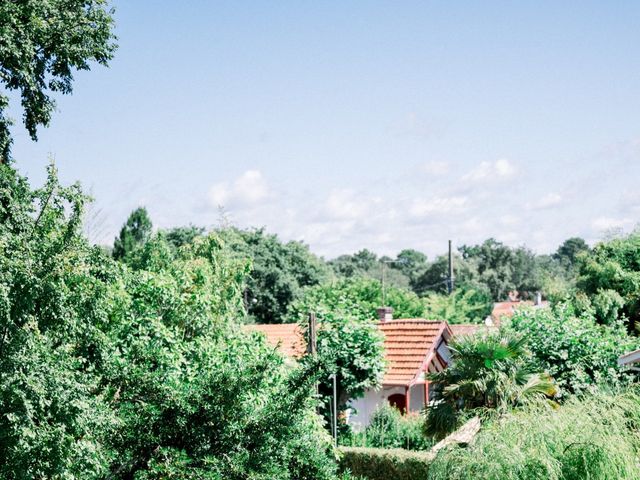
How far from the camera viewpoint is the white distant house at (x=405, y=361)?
24328 millimetres

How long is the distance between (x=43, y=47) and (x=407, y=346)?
54.4ft

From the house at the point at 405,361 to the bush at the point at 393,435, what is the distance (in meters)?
2.34

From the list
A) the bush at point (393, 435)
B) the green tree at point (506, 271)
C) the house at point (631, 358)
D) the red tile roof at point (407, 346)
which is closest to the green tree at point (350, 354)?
the bush at point (393, 435)

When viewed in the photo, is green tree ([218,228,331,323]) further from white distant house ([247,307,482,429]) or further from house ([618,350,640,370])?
house ([618,350,640,370])

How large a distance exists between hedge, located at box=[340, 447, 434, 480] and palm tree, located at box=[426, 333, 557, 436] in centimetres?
79

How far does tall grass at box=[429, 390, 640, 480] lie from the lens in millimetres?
10898

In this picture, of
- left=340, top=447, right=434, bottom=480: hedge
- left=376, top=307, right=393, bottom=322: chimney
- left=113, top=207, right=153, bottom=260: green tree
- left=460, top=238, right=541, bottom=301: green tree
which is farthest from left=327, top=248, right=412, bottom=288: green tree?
left=340, top=447, right=434, bottom=480: hedge

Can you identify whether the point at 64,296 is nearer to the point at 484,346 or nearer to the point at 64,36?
the point at 64,36

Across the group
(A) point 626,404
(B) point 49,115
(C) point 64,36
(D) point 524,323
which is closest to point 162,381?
(B) point 49,115


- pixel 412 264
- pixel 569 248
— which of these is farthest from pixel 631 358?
pixel 569 248

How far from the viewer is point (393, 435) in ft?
66.3

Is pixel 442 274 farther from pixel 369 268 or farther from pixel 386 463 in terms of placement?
pixel 386 463

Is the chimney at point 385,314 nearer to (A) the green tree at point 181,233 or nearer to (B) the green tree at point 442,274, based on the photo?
(A) the green tree at point 181,233

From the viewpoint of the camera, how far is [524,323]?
21.3 meters
